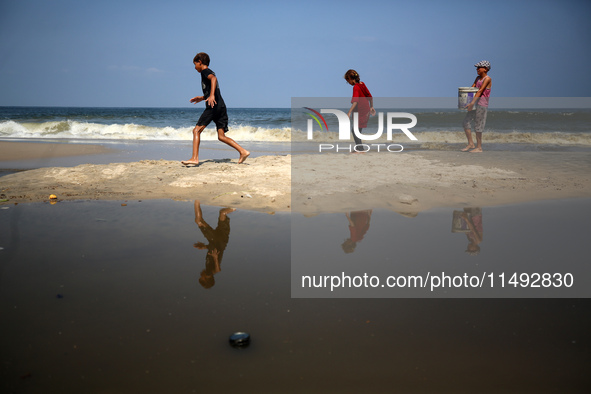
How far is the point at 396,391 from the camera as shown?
1.89 m

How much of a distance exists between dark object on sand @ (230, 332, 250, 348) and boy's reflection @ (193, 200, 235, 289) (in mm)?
702

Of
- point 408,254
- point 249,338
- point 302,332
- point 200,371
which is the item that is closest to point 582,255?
point 408,254

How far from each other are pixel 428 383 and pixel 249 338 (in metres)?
0.89

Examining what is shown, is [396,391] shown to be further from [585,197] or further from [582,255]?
[585,197]

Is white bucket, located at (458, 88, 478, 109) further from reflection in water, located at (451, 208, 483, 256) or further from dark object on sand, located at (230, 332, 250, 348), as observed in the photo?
dark object on sand, located at (230, 332, 250, 348)

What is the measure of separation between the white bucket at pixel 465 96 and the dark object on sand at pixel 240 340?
9219 millimetres

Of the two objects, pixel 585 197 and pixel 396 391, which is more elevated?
pixel 585 197

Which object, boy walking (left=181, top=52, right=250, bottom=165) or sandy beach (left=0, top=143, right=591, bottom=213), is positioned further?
boy walking (left=181, top=52, right=250, bottom=165)

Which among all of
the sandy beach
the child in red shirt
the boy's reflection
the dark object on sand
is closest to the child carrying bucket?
the sandy beach

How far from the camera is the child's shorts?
32.5 feet

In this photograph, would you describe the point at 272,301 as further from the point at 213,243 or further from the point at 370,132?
the point at 370,132

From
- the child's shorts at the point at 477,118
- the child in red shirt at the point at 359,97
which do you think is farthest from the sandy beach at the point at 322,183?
the child's shorts at the point at 477,118

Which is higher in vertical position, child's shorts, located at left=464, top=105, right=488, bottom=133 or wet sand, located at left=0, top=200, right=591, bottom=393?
child's shorts, located at left=464, top=105, right=488, bottom=133

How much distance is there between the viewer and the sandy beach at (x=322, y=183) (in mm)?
5387
